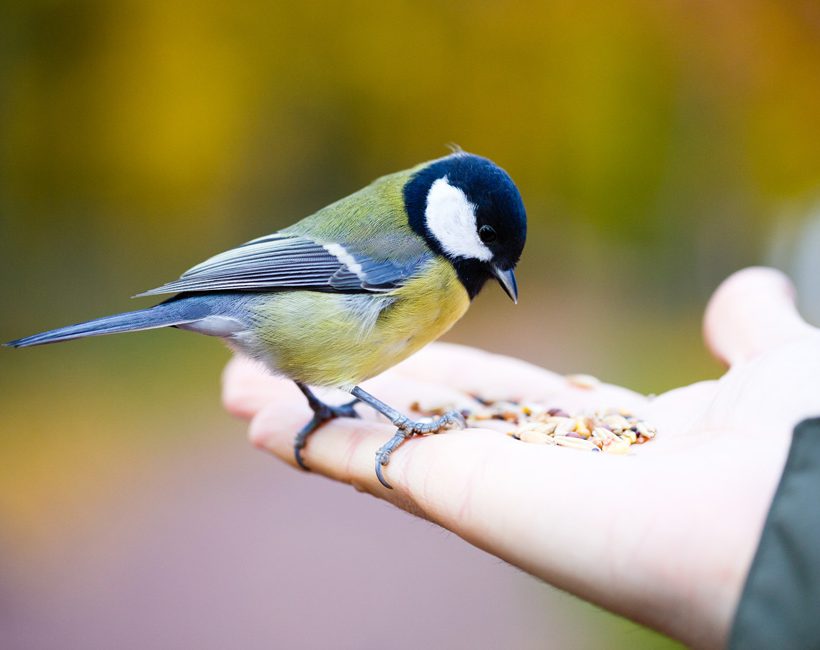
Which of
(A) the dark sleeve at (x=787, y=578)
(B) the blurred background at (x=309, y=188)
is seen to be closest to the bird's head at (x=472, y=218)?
(A) the dark sleeve at (x=787, y=578)

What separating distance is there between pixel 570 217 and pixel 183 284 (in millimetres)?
3214

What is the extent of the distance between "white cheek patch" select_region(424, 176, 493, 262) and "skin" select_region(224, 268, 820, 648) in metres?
0.39

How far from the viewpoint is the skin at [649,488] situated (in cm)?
82

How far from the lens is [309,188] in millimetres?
4176

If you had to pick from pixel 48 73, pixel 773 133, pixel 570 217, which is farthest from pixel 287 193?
pixel 773 133

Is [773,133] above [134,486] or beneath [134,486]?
above

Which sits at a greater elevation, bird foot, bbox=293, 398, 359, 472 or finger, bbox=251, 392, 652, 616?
bird foot, bbox=293, 398, 359, 472

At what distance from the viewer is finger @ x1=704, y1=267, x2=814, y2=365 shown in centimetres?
148

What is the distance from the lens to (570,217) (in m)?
4.31

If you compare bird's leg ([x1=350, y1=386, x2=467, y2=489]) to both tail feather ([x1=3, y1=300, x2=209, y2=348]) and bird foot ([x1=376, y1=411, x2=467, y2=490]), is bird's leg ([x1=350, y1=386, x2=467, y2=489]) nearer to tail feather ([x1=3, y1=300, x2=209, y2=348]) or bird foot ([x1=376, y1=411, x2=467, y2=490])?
bird foot ([x1=376, y1=411, x2=467, y2=490])

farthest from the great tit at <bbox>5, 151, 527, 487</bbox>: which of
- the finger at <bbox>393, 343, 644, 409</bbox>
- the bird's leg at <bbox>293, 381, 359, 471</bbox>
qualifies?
the finger at <bbox>393, 343, 644, 409</bbox>

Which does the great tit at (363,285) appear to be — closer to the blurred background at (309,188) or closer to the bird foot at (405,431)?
the bird foot at (405,431)

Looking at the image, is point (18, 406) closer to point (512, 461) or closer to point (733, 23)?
point (512, 461)

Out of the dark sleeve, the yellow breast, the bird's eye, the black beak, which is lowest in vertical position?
the dark sleeve
